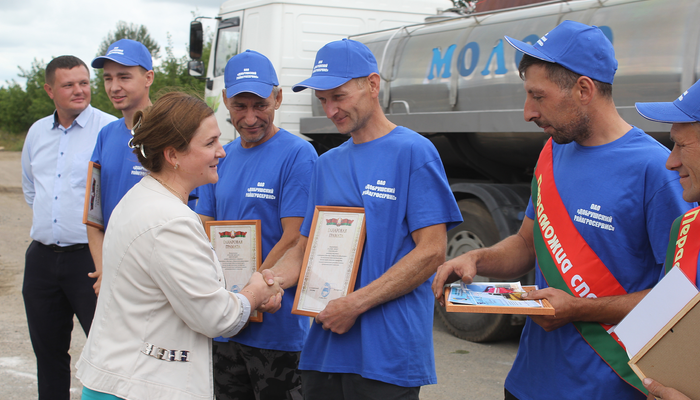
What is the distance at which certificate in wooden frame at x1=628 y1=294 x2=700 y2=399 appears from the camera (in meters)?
1.44

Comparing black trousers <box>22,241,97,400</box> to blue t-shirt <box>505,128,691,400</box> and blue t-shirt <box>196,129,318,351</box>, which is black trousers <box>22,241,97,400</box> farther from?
blue t-shirt <box>505,128,691,400</box>

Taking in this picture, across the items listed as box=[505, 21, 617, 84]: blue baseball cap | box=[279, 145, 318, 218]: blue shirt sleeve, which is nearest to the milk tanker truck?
box=[505, 21, 617, 84]: blue baseball cap

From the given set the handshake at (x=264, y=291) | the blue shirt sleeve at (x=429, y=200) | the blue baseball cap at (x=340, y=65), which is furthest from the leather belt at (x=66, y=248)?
the blue shirt sleeve at (x=429, y=200)

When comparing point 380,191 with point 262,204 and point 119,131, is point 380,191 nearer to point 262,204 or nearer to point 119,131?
point 262,204

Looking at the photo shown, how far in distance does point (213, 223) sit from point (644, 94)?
10.1 feet

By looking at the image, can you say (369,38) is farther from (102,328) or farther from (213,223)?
(102,328)

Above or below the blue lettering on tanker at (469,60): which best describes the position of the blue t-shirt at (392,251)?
below

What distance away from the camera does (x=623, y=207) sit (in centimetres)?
193

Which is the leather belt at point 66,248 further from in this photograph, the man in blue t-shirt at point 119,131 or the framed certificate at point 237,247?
the framed certificate at point 237,247

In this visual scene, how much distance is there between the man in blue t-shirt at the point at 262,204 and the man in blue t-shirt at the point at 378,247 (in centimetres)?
34

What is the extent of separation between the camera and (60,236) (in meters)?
3.57

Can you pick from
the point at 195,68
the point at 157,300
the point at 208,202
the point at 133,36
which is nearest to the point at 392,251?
the point at 157,300

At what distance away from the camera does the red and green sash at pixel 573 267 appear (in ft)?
6.46

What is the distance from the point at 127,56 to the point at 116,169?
0.70 m
